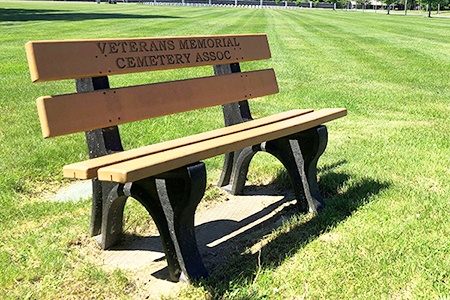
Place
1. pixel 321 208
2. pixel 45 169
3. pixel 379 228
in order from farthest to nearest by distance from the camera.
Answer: pixel 45 169, pixel 321 208, pixel 379 228

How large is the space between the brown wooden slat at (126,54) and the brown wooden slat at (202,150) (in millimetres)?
642

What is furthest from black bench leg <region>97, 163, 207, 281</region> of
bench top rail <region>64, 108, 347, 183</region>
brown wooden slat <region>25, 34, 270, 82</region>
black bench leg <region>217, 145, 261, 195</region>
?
black bench leg <region>217, 145, 261, 195</region>

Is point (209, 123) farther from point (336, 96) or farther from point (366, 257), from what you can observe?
point (366, 257)

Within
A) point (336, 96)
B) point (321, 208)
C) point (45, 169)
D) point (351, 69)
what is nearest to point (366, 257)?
point (321, 208)

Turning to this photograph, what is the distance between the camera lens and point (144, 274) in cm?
281

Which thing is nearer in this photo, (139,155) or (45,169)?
(139,155)

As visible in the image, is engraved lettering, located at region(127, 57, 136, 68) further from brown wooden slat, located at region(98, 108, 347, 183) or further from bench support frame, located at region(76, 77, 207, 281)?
brown wooden slat, located at region(98, 108, 347, 183)

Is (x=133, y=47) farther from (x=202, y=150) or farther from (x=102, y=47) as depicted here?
(x=202, y=150)

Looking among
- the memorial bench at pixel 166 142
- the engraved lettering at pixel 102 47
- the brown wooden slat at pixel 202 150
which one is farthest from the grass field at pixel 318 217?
the engraved lettering at pixel 102 47

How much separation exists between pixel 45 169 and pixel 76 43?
171cm

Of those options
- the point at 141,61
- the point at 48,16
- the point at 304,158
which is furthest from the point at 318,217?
the point at 48,16

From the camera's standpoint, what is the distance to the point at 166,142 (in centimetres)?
297

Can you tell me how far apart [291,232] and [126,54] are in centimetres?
143

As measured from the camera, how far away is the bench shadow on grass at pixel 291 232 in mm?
2750
